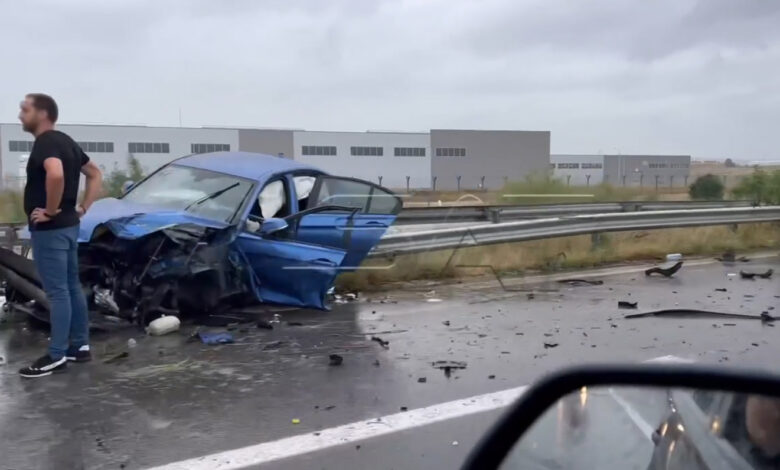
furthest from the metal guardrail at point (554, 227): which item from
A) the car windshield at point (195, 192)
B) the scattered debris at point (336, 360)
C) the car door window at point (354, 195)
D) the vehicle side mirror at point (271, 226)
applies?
the scattered debris at point (336, 360)

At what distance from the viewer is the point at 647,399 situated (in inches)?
73.8

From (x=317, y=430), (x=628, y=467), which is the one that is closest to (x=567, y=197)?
(x=317, y=430)

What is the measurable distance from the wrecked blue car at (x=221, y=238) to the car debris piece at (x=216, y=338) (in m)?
0.60

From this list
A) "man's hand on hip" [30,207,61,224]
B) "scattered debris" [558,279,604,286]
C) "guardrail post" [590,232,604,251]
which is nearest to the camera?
"man's hand on hip" [30,207,61,224]

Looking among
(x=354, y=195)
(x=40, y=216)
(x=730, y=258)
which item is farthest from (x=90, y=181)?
(x=730, y=258)

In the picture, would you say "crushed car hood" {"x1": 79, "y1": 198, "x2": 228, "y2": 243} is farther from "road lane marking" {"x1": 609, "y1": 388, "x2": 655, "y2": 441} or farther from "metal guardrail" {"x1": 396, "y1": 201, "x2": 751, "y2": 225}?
"road lane marking" {"x1": 609, "y1": 388, "x2": 655, "y2": 441}

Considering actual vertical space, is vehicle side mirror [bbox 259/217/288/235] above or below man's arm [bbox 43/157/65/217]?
below

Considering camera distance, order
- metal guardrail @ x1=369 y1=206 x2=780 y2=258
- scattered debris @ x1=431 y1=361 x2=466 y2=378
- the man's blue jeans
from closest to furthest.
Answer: the man's blue jeans
scattered debris @ x1=431 y1=361 x2=466 y2=378
metal guardrail @ x1=369 y1=206 x2=780 y2=258

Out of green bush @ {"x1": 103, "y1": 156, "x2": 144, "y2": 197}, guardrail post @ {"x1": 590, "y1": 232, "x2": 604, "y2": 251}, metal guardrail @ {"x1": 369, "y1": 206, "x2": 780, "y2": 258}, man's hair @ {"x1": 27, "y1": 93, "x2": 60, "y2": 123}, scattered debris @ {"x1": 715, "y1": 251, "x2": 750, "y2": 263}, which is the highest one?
man's hair @ {"x1": 27, "y1": 93, "x2": 60, "y2": 123}

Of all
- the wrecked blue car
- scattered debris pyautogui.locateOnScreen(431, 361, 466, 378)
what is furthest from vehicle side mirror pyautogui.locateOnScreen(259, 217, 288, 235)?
scattered debris pyautogui.locateOnScreen(431, 361, 466, 378)

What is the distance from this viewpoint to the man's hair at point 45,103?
5.93m

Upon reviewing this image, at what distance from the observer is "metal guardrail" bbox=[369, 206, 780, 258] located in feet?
32.0

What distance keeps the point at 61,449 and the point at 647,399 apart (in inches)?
140

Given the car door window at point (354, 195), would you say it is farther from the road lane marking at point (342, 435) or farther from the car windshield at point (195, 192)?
the road lane marking at point (342, 435)
